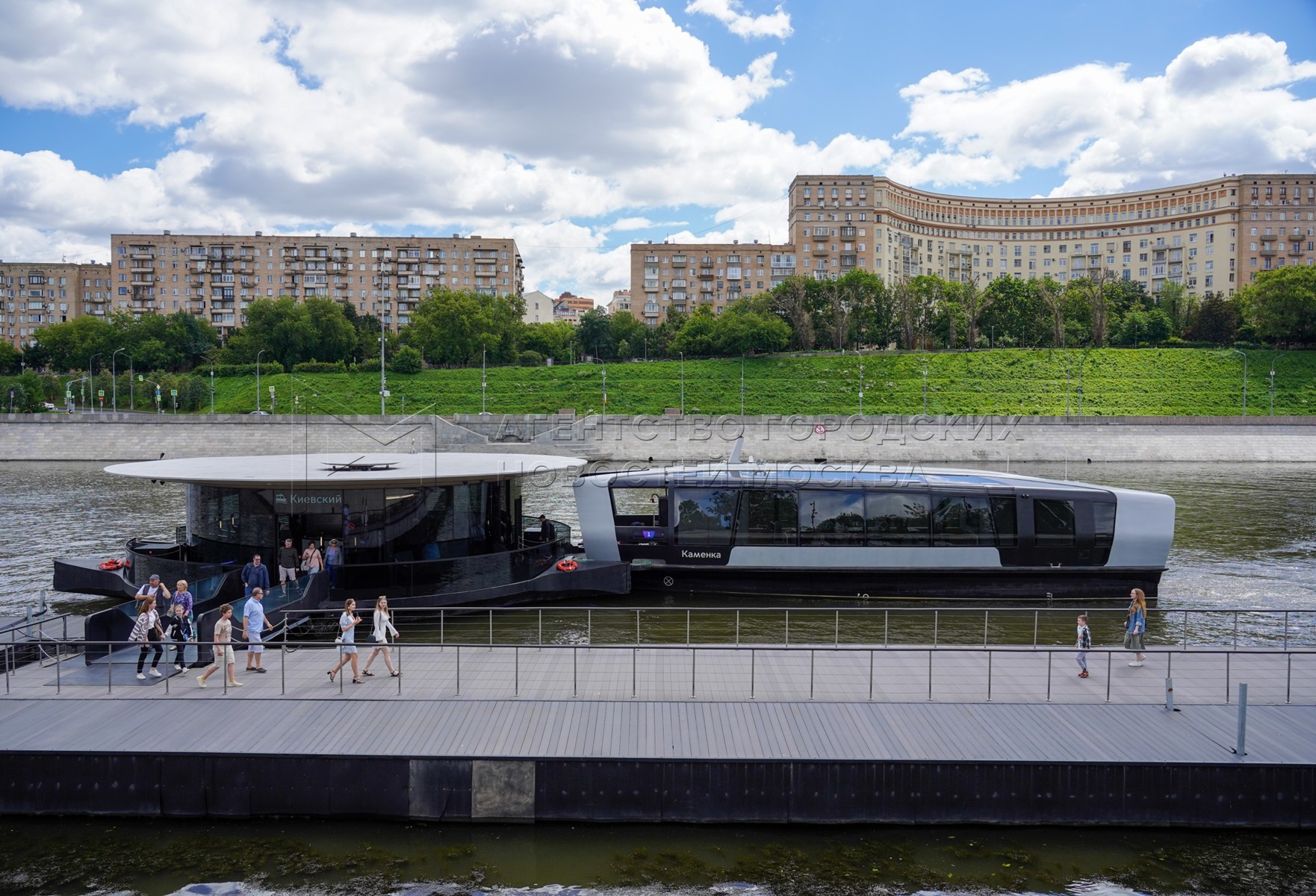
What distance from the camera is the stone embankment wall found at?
6994 cm

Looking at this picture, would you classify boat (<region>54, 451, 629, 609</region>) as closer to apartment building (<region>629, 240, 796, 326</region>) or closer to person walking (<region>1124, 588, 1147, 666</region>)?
person walking (<region>1124, 588, 1147, 666</region>)

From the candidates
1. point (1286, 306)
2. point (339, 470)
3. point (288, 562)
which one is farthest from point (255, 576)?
point (1286, 306)

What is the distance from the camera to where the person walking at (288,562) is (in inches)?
695

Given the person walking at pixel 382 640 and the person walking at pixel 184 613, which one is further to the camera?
the person walking at pixel 184 613

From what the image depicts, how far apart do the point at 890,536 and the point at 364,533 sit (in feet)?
40.2

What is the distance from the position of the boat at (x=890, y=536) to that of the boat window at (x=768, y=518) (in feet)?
0.09

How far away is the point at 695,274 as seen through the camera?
6147 inches

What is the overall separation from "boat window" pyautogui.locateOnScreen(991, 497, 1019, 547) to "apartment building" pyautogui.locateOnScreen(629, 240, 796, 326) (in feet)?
443

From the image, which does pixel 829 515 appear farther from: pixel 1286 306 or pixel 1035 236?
pixel 1035 236

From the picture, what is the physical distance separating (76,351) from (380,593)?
120m

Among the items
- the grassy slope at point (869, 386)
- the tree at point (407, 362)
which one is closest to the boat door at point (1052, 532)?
the grassy slope at point (869, 386)

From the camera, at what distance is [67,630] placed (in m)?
15.9

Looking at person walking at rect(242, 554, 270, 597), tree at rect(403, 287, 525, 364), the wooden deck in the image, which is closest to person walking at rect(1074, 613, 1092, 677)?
the wooden deck

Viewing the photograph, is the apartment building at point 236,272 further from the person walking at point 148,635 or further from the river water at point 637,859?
the river water at point 637,859
